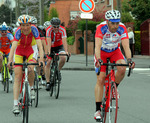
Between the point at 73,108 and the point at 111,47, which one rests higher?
the point at 111,47

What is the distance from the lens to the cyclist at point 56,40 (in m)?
11.9

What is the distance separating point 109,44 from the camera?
307 inches

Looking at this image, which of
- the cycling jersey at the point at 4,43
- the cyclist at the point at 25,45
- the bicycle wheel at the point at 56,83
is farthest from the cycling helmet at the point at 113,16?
the cycling jersey at the point at 4,43

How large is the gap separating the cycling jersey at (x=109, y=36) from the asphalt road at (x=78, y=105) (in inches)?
54.4

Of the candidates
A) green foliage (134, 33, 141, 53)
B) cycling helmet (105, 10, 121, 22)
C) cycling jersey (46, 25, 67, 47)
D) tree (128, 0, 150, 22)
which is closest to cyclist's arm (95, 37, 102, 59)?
cycling helmet (105, 10, 121, 22)

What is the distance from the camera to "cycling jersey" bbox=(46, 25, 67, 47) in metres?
12.1

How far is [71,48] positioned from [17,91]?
33243mm

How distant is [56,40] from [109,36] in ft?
16.0

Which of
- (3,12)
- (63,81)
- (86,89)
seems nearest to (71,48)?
(63,81)

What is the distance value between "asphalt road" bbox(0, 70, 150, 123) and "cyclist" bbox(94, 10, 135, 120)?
36.9 inches

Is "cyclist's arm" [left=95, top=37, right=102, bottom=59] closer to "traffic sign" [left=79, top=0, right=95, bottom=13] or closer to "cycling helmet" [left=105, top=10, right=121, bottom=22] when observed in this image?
"cycling helmet" [left=105, top=10, right=121, bottom=22]

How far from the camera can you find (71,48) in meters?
41.7

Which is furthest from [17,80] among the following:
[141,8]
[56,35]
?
[141,8]

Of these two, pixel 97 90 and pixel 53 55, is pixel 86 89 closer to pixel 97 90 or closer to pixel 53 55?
pixel 53 55
